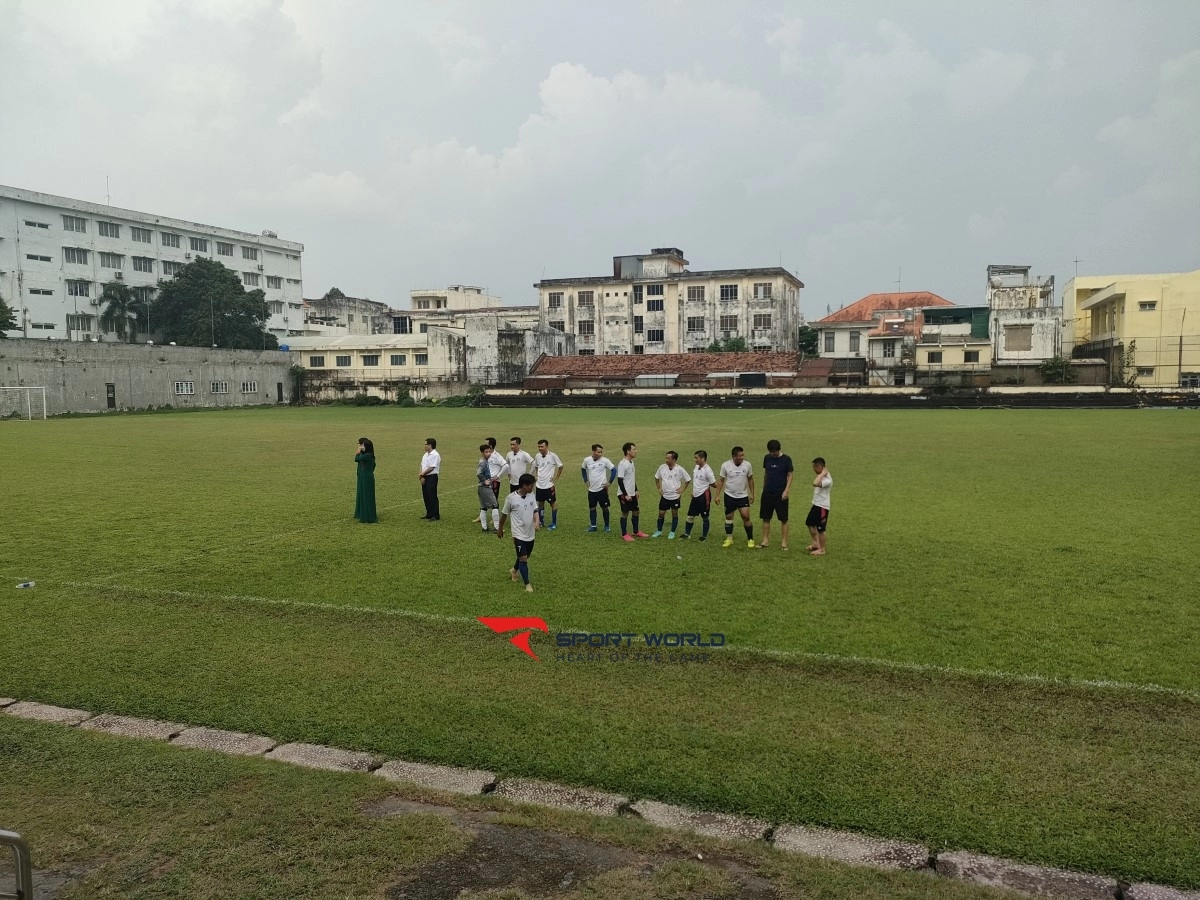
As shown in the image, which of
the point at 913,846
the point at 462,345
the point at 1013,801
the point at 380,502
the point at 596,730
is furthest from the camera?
the point at 462,345

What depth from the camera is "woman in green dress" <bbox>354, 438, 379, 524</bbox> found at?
587 inches

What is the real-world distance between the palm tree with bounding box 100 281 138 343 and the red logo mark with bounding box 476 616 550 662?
7140cm

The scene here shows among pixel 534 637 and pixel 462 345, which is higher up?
pixel 462 345

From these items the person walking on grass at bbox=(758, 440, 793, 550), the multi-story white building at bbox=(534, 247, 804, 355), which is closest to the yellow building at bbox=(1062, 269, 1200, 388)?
the multi-story white building at bbox=(534, 247, 804, 355)

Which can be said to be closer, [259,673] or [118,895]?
[118,895]

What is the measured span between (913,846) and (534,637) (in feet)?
14.6

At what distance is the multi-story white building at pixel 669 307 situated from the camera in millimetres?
73938

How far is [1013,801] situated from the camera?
5336mm

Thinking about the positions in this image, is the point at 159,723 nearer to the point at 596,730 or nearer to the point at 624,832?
the point at 596,730

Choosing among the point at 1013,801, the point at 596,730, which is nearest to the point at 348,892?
the point at 596,730

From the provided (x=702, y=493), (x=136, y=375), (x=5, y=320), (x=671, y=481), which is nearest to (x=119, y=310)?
(x=5, y=320)

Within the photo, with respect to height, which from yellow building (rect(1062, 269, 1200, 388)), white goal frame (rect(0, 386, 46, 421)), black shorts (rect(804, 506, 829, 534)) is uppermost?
yellow building (rect(1062, 269, 1200, 388))

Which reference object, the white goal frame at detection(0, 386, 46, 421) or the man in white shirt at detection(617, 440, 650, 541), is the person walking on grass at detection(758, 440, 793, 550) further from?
the white goal frame at detection(0, 386, 46, 421)

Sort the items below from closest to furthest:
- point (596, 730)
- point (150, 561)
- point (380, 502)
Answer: point (596, 730) < point (150, 561) < point (380, 502)
